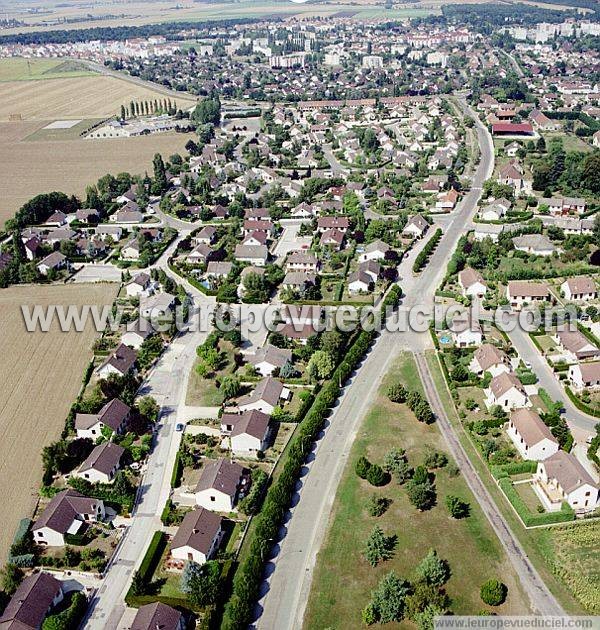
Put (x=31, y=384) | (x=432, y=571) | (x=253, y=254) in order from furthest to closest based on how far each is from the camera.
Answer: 1. (x=253, y=254)
2. (x=31, y=384)
3. (x=432, y=571)

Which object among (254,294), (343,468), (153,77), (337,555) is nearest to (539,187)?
(254,294)

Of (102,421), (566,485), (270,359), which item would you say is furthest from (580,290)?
(102,421)

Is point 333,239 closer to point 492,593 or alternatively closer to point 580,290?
point 580,290

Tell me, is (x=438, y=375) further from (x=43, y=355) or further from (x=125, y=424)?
(x=43, y=355)

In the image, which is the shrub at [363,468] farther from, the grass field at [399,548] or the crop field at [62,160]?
the crop field at [62,160]

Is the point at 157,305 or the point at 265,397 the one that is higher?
the point at 265,397

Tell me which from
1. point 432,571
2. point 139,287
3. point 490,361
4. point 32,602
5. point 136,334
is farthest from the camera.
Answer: point 139,287
